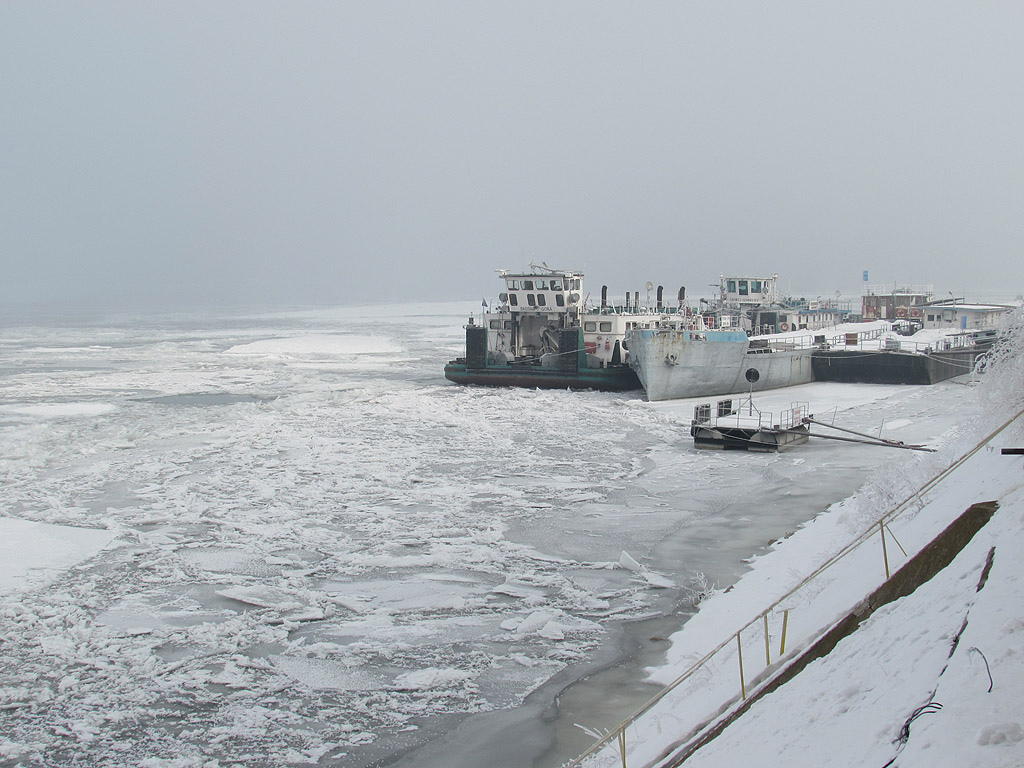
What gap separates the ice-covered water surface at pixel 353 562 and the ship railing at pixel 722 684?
85 cm

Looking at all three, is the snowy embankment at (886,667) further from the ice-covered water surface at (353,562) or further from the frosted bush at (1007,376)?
the ice-covered water surface at (353,562)

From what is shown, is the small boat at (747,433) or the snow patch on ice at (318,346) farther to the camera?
the snow patch on ice at (318,346)

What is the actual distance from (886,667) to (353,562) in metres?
9.10

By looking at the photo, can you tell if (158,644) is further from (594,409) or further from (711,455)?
(594,409)

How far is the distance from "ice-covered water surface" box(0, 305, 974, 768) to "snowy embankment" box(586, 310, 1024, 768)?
131 centimetres

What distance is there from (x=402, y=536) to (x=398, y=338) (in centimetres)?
6508

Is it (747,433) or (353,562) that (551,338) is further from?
(353,562)

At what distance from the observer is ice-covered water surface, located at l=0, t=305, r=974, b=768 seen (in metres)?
8.98

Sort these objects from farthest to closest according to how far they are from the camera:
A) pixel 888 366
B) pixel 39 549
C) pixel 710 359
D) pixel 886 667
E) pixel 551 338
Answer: pixel 551 338
pixel 888 366
pixel 710 359
pixel 39 549
pixel 886 667

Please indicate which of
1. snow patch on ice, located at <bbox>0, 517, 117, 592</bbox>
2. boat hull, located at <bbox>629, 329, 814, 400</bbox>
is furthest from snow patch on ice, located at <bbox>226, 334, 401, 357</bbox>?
snow patch on ice, located at <bbox>0, 517, 117, 592</bbox>

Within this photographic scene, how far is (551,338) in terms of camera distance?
4397 centimetres

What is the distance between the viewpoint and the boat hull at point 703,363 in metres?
35.8

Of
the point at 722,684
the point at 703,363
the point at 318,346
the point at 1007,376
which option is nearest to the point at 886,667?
the point at 722,684

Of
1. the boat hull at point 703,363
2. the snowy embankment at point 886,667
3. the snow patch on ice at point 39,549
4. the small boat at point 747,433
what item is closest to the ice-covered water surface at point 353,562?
the snow patch on ice at point 39,549
